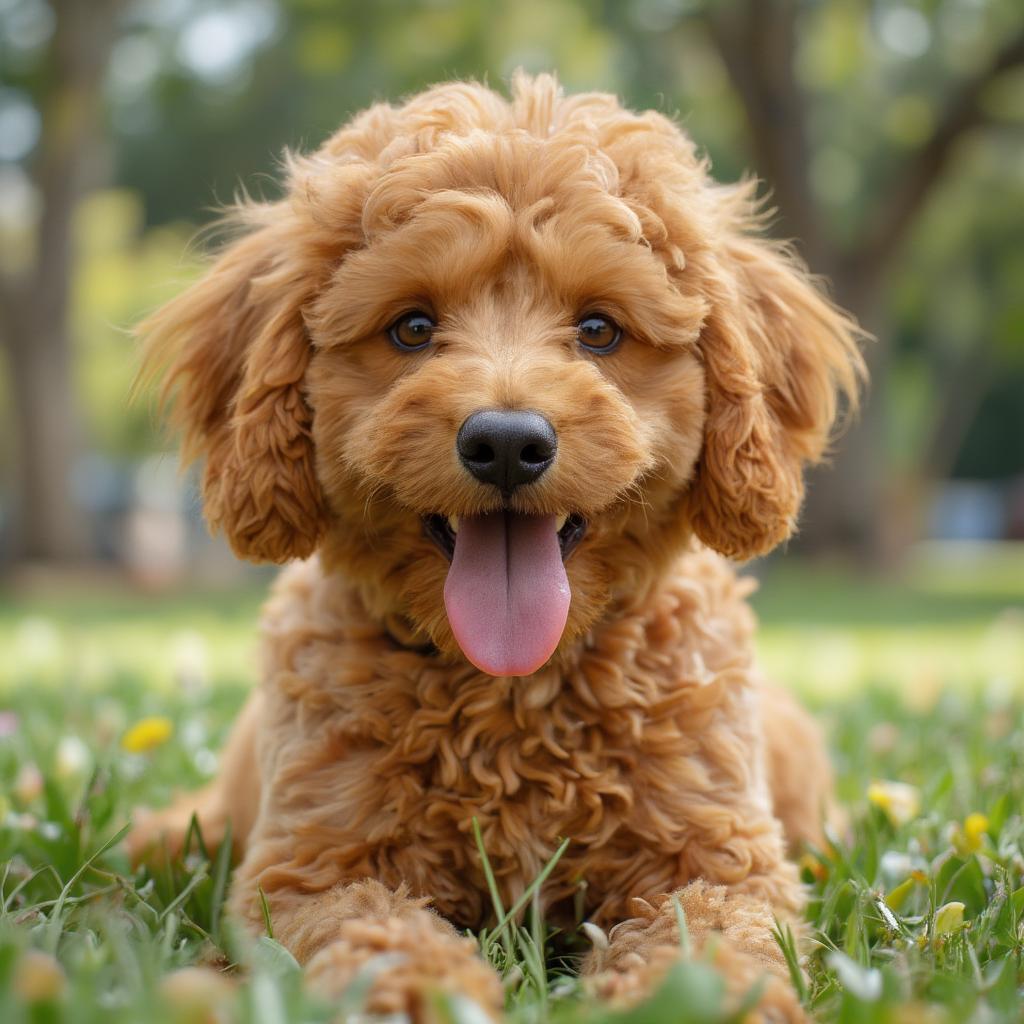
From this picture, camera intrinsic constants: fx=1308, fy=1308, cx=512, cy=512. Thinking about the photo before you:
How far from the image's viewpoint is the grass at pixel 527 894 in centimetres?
194

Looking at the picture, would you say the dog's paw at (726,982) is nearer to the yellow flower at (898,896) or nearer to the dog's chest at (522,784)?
the dog's chest at (522,784)

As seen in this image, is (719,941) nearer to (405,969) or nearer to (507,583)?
(405,969)

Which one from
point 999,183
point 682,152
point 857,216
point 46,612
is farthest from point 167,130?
point 682,152

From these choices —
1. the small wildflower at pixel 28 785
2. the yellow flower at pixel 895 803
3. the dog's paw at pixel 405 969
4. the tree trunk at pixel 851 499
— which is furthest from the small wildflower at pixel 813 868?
the tree trunk at pixel 851 499

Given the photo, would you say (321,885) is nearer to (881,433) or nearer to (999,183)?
(881,433)

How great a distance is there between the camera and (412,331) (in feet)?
10.1

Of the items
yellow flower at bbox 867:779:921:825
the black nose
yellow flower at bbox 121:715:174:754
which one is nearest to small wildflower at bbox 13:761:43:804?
yellow flower at bbox 121:715:174:754

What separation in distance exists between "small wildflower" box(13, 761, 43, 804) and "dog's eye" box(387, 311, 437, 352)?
5.87ft

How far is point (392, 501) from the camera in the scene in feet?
9.84

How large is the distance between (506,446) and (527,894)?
897 mm

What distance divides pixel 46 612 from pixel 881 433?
1262 cm

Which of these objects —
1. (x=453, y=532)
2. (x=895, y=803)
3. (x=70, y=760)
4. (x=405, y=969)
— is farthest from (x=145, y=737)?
(x=895, y=803)

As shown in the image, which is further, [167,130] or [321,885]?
[167,130]

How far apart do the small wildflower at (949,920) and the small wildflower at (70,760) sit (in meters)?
2.76
